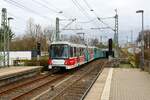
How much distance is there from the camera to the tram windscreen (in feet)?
97.9

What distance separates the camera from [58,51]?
29.9m

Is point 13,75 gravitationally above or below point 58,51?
below

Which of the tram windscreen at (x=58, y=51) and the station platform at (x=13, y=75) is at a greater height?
the tram windscreen at (x=58, y=51)

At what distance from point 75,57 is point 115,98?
739 inches

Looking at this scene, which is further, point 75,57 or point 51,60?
point 75,57

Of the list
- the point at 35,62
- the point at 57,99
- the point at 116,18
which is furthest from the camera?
the point at 116,18

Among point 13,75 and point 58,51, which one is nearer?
point 13,75

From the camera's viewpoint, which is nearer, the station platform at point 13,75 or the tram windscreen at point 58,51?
the station platform at point 13,75

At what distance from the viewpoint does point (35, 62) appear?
3816 cm

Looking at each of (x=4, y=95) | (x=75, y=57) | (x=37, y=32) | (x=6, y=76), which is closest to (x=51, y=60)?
(x=75, y=57)

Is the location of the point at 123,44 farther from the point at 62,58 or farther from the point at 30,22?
the point at 62,58

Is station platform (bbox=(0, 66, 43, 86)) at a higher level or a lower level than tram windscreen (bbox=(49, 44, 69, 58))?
lower

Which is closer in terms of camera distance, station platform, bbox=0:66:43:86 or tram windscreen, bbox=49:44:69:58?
station platform, bbox=0:66:43:86

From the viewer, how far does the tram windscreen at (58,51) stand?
29844 mm
